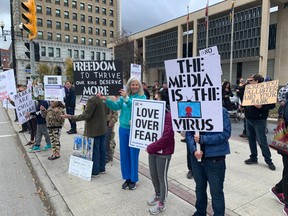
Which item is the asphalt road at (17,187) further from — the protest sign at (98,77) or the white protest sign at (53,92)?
the protest sign at (98,77)

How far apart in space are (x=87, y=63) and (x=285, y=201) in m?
3.73

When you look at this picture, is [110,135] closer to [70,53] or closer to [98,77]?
[98,77]

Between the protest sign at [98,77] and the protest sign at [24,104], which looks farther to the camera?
the protest sign at [24,104]

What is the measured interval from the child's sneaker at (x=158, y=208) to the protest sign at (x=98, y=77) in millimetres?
1935

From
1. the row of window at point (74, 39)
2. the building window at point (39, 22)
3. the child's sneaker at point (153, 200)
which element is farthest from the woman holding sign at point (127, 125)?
the building window at point (39, 22)

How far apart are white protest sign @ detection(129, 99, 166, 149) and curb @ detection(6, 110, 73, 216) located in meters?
1.42

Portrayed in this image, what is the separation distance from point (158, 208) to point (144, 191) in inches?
28.5

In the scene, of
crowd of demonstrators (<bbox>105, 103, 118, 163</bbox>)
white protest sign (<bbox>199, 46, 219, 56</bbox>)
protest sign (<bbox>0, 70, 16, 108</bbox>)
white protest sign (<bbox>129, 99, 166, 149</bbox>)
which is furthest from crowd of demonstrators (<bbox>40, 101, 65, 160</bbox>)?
white protest sign (<bbox>199, 46, 219, 56</bbox>)

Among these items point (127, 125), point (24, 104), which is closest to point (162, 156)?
point (127, 125)

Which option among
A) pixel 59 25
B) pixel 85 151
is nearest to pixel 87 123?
pixel 85 151

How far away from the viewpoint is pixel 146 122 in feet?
11.4

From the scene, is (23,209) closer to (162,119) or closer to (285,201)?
(162,119)

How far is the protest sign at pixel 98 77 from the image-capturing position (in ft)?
13.7

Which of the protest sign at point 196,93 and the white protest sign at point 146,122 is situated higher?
the protest sign at point 196,93
